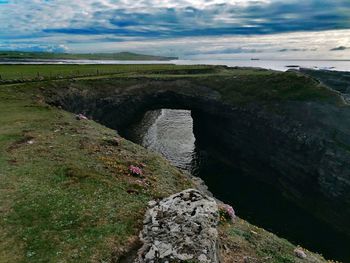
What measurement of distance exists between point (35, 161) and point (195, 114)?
238 ft

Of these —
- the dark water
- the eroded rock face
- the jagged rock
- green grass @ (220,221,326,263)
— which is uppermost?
the eroded rock face

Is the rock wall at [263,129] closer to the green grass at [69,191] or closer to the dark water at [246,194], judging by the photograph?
the dark water at [246,194]

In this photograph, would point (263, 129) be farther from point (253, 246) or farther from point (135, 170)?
point (253, 246)

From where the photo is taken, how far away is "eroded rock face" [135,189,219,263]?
19906 mm

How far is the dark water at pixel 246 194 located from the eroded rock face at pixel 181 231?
3229 cm

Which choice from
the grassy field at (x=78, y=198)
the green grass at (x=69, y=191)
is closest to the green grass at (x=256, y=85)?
the green grass at (x=69, y=191)

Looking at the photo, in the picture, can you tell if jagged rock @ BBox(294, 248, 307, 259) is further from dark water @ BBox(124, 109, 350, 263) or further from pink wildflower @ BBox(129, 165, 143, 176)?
dark water @ BBox(124, 109, 350, 263)

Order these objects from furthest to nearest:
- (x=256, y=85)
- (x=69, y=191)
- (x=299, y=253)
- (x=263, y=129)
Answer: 1. (x=256, y=85)
2. (x=263, y=129)
3. (x=69, y=191)
4. (x=299, y=253)

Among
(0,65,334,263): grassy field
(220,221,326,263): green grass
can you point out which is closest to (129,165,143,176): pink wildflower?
(0,65,334,263): grassy field

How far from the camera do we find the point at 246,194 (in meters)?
67.4

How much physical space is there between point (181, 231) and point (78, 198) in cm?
979

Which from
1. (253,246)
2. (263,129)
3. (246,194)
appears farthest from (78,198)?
(263,129)

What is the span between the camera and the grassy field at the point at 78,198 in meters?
21.3

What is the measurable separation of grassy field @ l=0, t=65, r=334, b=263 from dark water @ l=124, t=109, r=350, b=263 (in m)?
23.0
